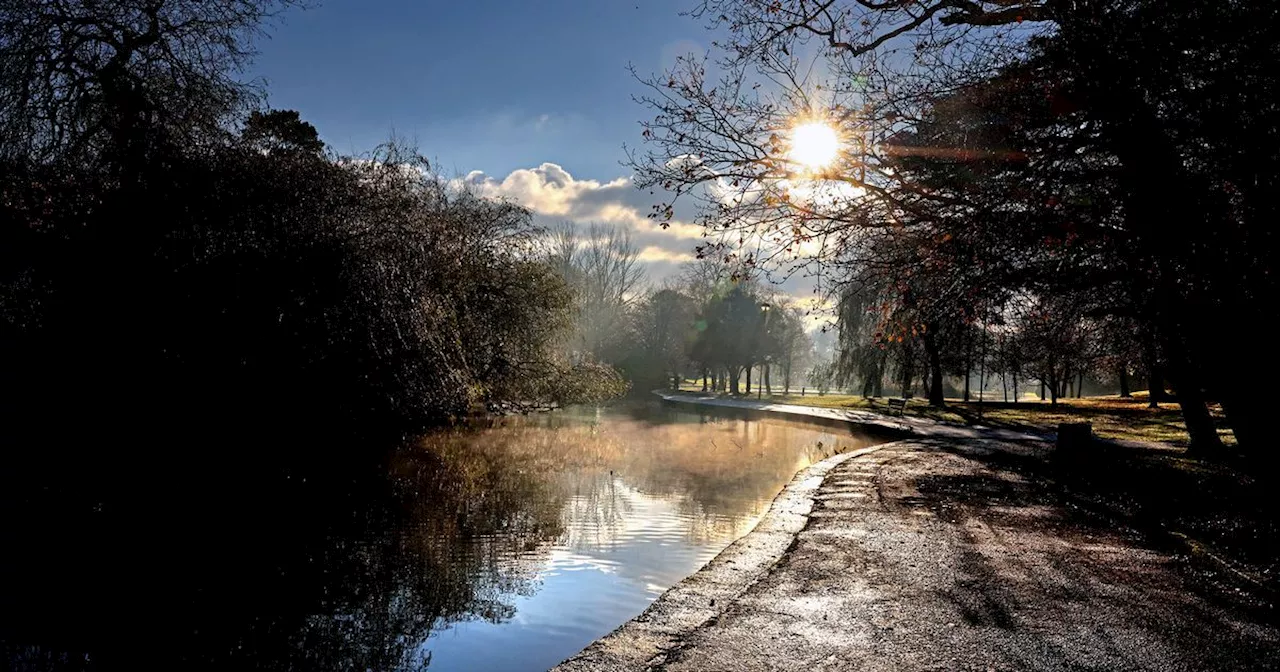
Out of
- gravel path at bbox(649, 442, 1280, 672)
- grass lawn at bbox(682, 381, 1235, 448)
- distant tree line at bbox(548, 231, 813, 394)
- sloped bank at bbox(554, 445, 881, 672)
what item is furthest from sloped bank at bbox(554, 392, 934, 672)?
distant tree line at bbox(548, 231, 813, 394)

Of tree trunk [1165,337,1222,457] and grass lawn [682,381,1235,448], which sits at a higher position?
tree trunk [1165,337,1222,457]

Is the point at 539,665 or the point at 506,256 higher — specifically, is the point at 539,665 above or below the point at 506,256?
below

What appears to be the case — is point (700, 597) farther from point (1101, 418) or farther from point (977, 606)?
point (1101, 418)

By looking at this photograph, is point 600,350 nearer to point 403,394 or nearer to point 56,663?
point 403,394

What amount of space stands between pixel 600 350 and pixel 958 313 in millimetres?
51583

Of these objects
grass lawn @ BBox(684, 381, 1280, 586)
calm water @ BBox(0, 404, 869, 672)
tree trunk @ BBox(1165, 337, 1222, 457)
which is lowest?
calm water @ BBox(0, 404, 869, 672)

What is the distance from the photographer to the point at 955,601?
5.17 metres

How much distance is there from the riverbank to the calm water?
106 centimetres

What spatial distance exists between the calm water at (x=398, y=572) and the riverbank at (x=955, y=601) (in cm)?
106

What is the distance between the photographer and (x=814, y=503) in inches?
370

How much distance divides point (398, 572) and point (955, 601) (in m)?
4.94

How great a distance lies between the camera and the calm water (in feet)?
16.6

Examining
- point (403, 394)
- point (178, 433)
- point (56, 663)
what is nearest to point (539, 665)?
point (56, 663)

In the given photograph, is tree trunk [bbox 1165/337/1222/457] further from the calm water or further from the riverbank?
the calm water
